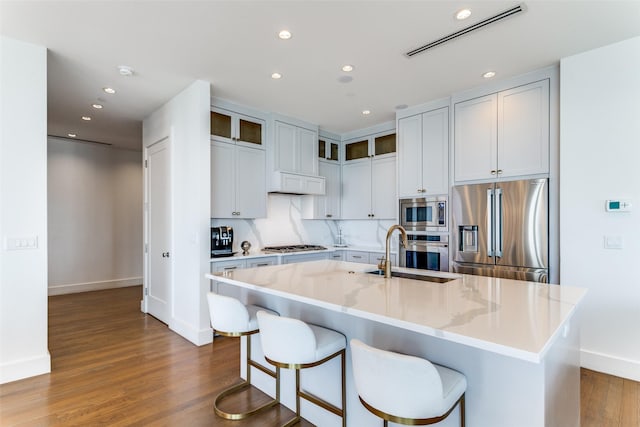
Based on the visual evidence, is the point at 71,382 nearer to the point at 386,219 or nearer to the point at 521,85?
the point at 386,219

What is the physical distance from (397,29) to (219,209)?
2.70 m

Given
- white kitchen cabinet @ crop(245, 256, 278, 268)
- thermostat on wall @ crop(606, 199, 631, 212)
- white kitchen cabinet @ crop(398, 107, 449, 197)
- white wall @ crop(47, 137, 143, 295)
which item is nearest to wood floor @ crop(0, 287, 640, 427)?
white kitchen cabinet @ crop(245, 256, 278, 268)

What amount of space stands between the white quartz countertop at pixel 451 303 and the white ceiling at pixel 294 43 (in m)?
1.85

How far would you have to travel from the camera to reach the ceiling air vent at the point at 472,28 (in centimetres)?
228

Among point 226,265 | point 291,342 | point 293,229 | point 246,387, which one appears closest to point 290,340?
point 291,342

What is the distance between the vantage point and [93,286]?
616 cm

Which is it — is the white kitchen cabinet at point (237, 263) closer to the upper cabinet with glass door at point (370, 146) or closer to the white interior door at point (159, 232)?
the white interior door at point (159, 232)

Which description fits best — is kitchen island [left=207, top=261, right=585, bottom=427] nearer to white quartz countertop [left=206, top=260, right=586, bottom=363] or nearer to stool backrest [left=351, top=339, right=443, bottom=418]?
white quartz countertop [left=206, top=260, right=586, bottom=363]

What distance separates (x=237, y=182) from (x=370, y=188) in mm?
2137

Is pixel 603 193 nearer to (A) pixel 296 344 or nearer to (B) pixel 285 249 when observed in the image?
(A) pixel 296 344

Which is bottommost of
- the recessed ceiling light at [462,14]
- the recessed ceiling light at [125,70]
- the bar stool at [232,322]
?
the bar stool at [232,322]

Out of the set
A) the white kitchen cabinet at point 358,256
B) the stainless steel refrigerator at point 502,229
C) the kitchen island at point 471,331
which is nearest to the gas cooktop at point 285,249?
the white kitchen cabinet at point 358,256

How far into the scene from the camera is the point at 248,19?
7.83ft

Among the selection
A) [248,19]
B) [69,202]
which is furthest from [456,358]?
[69,202]
